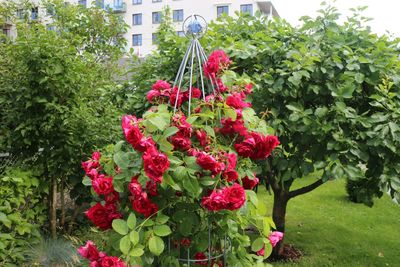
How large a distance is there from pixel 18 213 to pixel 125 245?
2.46 meters

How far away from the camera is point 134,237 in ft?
4.83

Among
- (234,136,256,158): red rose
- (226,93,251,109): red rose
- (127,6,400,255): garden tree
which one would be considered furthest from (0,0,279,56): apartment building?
(234,136,256,158): red rose

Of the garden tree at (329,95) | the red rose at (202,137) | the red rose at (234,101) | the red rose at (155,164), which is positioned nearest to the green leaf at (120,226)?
the red rose at (155,164)

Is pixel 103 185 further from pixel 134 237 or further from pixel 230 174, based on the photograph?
pixel 230 174

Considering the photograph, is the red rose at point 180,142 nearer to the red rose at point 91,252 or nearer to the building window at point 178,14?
the red rose at point 91,252

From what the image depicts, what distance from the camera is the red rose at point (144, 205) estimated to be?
1520 millimetres

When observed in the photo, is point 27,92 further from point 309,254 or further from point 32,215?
point 309,254

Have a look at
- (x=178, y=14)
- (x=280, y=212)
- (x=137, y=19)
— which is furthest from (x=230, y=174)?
(x=137, y=19)

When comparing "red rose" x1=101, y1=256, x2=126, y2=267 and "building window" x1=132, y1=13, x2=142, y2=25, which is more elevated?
"building window" x1=132, y1=13, x2=142, y2=25

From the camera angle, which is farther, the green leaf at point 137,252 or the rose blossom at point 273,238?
the rose blossom at point 273,238

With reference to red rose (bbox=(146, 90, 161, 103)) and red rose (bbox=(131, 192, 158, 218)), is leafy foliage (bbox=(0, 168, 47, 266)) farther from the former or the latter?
red rose (bbox=(131, 192, 158, 218))

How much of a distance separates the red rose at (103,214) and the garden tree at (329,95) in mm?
1640

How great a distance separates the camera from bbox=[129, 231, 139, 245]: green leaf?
1462 millimetres

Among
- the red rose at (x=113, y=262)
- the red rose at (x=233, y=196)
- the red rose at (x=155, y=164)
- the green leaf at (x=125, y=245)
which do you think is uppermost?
the red rose at (x=155, y=164)
